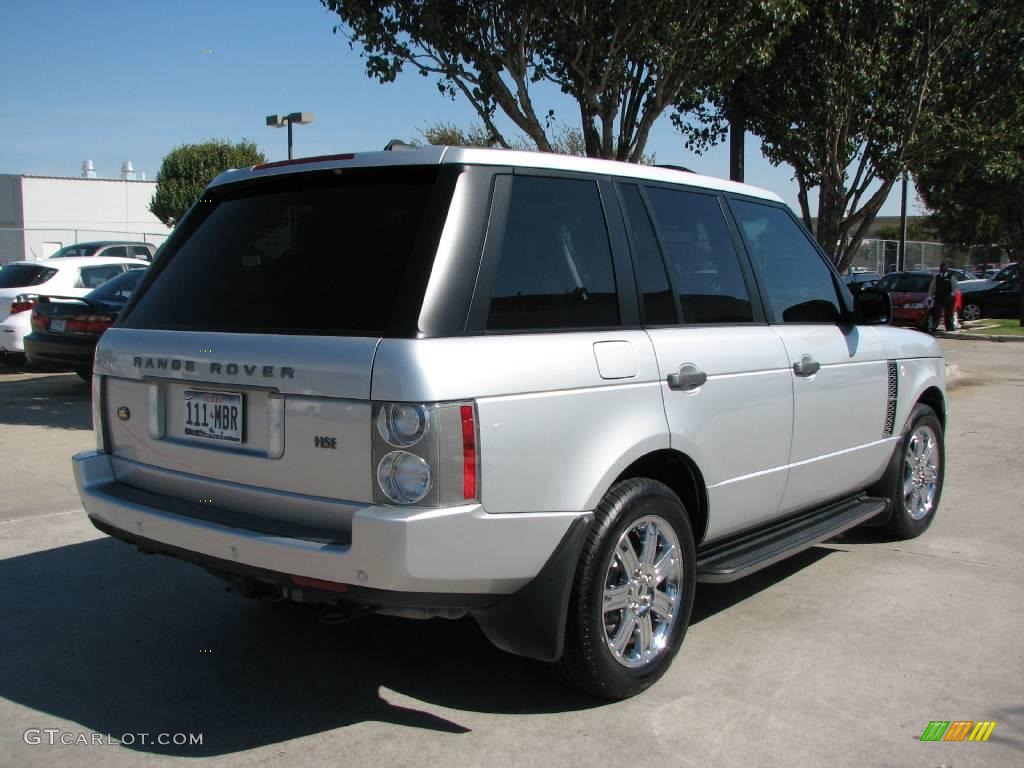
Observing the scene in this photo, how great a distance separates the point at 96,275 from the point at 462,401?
13409mm

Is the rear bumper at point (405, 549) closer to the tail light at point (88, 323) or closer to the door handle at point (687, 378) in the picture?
the door handle at point (687, 378)

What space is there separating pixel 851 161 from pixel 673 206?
14.2m

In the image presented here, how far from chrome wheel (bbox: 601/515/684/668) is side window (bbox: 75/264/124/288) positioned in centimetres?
1286

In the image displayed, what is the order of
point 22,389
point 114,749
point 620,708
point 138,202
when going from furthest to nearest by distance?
point 138,202 < point 22,389 < point 620,708 < point 114,749

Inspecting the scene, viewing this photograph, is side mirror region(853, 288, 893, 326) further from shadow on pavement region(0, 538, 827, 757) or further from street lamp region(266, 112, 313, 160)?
street lamp region(266, 112, 313, 160)

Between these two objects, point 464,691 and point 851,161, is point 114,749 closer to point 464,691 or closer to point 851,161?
point 464,691

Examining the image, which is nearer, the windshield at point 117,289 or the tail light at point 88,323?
the tail light at point 88,323

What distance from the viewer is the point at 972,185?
24016mm

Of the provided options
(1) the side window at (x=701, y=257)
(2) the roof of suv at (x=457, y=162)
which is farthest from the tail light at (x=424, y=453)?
(1) the side window at (x=701, y=257)

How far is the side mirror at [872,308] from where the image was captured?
5164 millimetres

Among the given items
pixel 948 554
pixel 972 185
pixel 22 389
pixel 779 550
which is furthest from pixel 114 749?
pixel 972 185

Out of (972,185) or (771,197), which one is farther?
(972,185)

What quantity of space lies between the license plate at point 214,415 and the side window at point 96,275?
12.2 m

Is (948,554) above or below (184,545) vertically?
below
